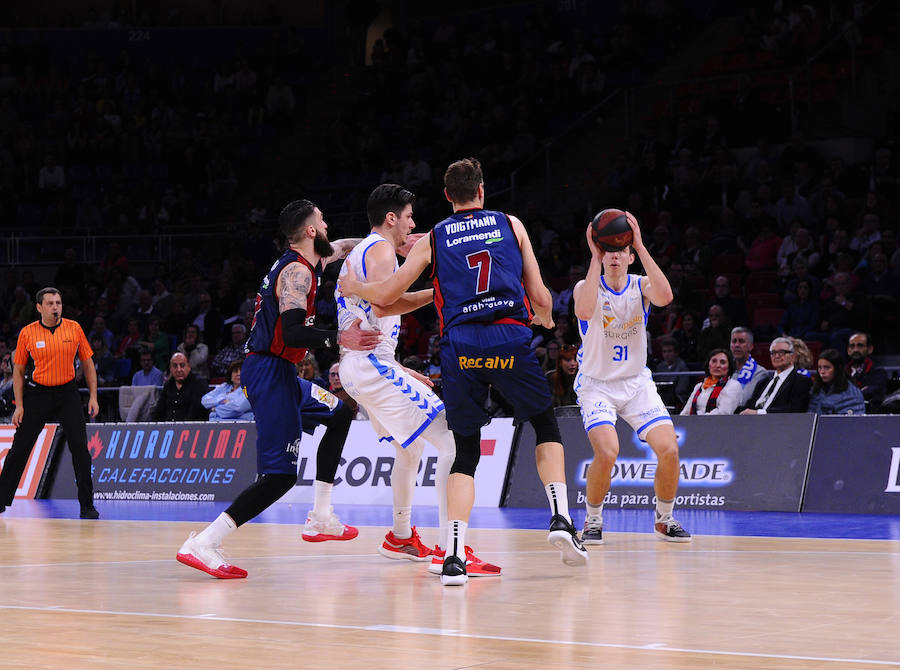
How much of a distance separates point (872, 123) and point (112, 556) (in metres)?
16.2

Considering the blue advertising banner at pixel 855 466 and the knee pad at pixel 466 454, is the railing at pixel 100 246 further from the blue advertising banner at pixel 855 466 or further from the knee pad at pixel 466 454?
the knee pad at pixel 466 454

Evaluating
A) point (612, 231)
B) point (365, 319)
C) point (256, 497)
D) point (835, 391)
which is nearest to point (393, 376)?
point (365, 319)

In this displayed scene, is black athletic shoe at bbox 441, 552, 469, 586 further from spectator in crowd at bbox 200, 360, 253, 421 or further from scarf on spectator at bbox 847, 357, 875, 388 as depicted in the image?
spectator in crowd at bbox 200, 360, 253, 421

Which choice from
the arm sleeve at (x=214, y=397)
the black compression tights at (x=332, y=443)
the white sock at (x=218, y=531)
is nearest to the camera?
the white sock at (x=218, y=531)

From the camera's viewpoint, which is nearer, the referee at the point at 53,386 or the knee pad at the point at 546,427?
the knee pad at the point at 546,427

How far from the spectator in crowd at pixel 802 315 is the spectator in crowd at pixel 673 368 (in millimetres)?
1472

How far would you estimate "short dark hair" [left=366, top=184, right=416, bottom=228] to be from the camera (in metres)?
7.82

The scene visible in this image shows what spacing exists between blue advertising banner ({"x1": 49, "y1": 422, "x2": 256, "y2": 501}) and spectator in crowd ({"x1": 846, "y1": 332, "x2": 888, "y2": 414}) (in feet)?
23.4

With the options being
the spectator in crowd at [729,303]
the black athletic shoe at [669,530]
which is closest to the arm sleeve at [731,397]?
the spectator in crowd at [729,303]

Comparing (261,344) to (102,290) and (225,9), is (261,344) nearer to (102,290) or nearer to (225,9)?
(102,290)

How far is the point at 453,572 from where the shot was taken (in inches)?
267

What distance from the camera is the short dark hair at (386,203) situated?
782 cm

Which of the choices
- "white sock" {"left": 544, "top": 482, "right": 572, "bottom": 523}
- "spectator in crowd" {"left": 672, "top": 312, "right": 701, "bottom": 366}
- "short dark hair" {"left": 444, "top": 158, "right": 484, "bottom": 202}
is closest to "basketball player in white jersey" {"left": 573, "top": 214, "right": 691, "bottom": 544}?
"white sock" {"left": 544, "top": 482, "right": 572, "bottom": 523}

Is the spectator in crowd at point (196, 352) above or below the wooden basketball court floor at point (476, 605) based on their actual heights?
above
